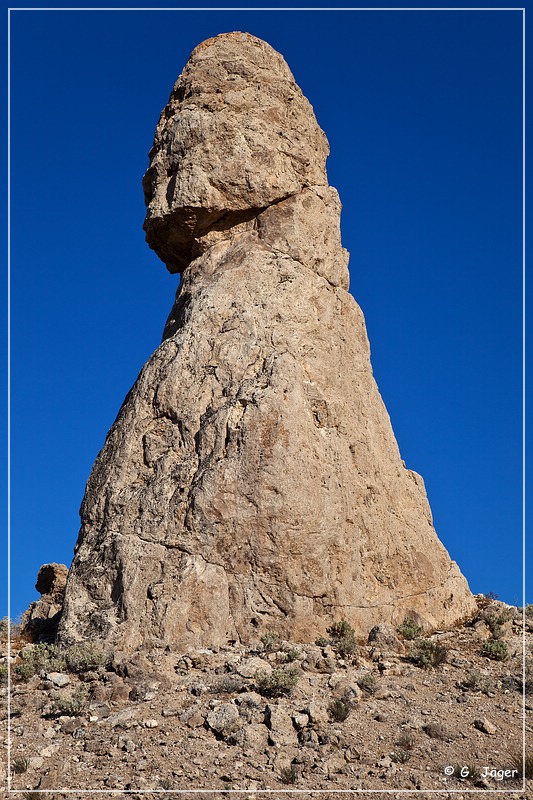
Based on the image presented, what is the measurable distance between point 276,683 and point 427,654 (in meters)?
2.33

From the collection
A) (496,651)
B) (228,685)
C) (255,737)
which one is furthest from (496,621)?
(255,737)

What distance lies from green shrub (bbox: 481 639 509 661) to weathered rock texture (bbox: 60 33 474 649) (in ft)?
3.54

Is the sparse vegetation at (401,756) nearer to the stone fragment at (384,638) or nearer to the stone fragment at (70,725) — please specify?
the stone fragment at (384,638)

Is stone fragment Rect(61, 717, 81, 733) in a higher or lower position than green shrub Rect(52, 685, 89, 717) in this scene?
lower

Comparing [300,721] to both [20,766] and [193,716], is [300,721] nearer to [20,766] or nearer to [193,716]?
[193,716]

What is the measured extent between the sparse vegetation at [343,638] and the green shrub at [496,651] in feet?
5.77

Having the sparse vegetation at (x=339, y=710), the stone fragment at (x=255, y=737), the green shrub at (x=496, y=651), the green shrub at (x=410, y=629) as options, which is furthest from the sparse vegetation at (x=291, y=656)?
the green shrub at (x=496, y=651)

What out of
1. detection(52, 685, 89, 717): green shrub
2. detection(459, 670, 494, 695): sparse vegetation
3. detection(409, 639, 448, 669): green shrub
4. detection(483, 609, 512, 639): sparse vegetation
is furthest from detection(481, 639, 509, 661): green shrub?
detection(52, 685, 89, 717): green shrub

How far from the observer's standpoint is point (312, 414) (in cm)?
1277

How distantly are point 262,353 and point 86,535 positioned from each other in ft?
11.3

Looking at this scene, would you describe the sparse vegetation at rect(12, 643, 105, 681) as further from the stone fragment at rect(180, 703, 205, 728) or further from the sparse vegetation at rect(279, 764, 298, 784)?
the sparse vegetation at rect(279, 764, 298, 784)

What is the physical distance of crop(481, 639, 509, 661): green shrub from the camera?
1183 cm

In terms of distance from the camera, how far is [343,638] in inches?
460

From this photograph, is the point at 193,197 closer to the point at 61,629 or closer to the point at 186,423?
the point at 186,423
